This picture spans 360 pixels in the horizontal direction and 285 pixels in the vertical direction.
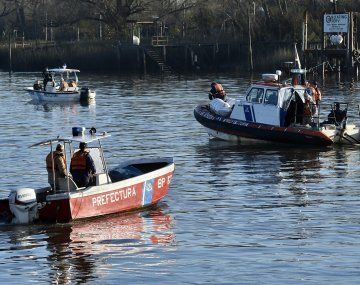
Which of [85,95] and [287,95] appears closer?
[287,95]

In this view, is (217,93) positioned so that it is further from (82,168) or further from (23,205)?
(23,205)

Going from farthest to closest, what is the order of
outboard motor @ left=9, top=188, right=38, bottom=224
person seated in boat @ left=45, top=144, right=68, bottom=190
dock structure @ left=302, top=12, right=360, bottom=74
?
dock structure @ left=302, top=12, right=360, bottom=74
person seated in boat @ left=45, top=144, right=68, bottom=190
outboard motor @ left=9, top=188, right=38, bottom=224

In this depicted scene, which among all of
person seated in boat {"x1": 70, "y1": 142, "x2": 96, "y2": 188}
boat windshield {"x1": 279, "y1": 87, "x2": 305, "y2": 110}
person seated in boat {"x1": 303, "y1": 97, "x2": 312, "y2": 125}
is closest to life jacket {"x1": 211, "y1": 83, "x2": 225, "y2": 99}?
boat windshield {"x1": 279, "y1": 87, "x2": 305, "y2": 110}

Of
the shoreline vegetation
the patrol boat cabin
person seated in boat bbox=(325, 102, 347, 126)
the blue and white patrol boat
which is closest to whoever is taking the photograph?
the blue and white patrol boat

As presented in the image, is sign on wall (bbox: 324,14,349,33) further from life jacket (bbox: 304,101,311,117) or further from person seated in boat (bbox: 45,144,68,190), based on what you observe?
person seated in boat (bbox: 45,144,68,190)

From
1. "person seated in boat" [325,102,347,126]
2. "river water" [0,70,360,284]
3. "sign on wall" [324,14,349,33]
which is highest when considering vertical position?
"sign on wall" [324,14,349,33]

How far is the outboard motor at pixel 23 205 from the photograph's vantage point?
24.4 meters

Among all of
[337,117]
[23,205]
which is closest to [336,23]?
[337,117]

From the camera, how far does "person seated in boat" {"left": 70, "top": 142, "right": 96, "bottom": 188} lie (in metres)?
25.9

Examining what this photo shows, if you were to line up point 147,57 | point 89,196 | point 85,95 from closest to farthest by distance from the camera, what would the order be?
point 89,196, point 85,95, point 147,57

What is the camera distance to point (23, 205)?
24.6 m

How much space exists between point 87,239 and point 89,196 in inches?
53.4

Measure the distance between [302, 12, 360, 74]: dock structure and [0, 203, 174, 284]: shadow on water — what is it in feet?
171

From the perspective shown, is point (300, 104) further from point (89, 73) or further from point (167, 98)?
point (89, 73)
